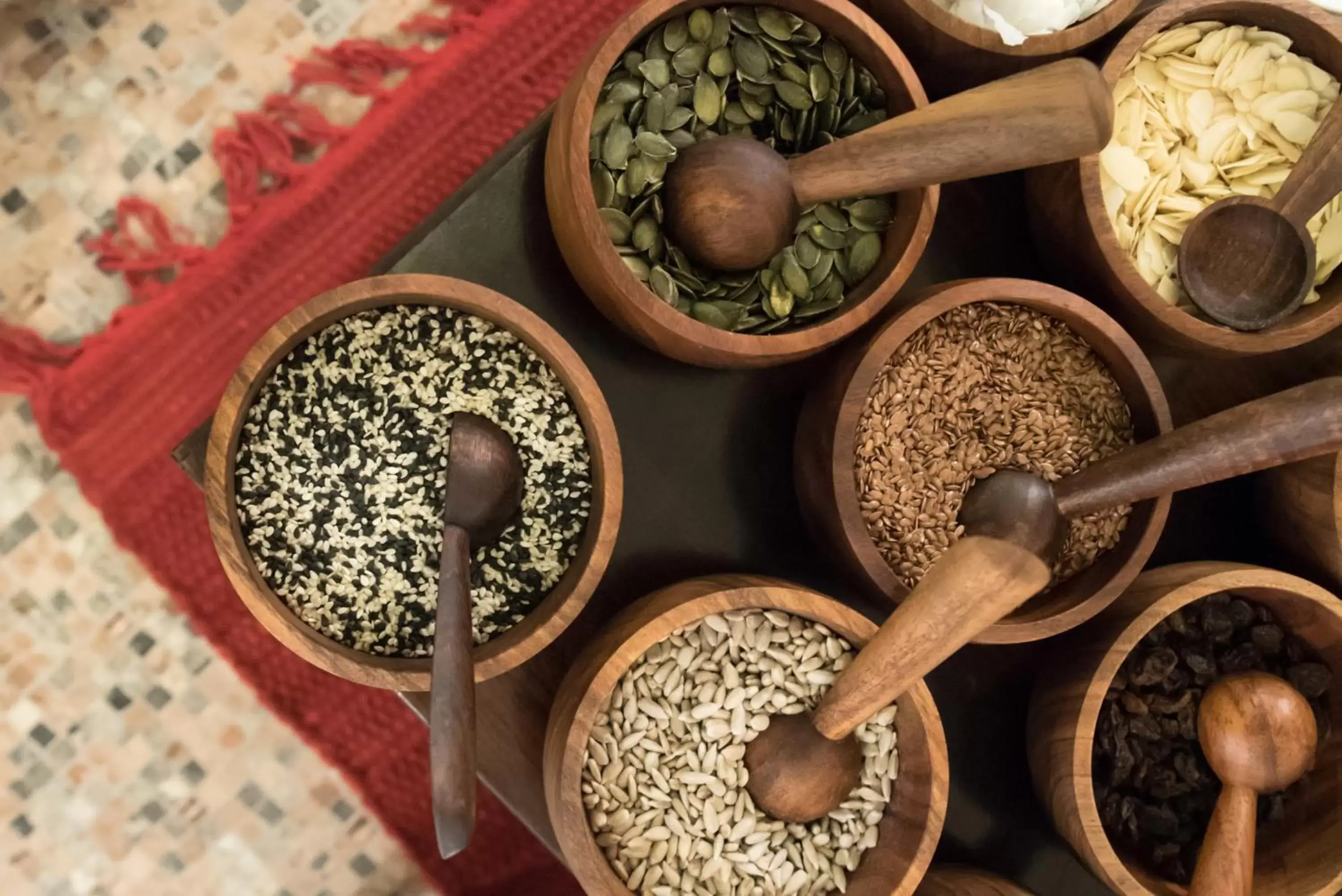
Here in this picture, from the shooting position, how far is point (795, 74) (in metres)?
0.79

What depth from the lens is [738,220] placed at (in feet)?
2.37

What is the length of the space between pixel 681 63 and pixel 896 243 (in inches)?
8.0

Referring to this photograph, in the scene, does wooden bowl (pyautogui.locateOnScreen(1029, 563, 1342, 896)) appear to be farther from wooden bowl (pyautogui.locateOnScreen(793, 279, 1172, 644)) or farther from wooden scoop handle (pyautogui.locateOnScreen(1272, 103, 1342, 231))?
wooden scoop handle (pyautogui.locateOnScreen(1272, 103, 1342, 231))

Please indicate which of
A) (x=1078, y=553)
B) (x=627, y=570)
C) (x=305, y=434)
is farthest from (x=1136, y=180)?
(x=305, y=434)

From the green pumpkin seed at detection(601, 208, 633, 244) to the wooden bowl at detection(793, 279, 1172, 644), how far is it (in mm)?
180

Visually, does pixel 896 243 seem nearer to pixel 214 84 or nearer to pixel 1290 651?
pixel 1290 651

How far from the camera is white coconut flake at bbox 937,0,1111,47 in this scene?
0.76m

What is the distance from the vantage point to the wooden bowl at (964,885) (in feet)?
2.50

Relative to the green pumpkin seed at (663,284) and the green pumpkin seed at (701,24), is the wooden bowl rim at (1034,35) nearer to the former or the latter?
the green pumpkin seed at (701,24)

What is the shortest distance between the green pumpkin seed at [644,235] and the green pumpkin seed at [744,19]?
0.52ft

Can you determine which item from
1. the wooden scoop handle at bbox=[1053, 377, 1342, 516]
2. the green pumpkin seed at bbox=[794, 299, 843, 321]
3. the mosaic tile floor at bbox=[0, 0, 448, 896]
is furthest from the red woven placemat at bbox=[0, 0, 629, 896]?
the wooden scoop handle at bbox=[1053, 377, 1342, 516]

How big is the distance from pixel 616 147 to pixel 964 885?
587mm

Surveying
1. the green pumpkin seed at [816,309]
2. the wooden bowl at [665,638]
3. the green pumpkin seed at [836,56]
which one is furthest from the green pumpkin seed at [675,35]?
the wooden bowl at [665,638]

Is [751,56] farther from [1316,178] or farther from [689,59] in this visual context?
[1316,178]
